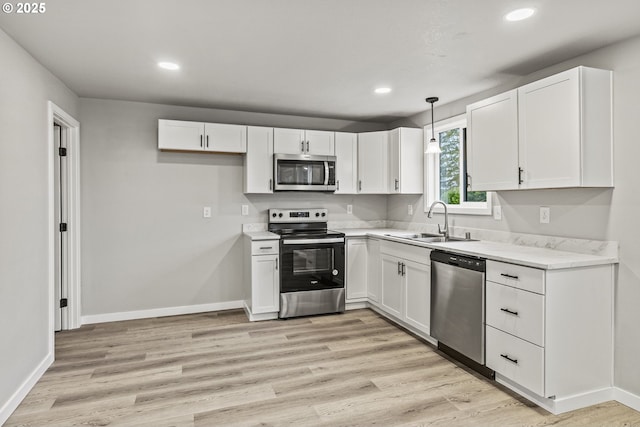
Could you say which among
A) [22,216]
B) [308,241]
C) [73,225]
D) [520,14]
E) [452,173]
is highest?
[520,14]

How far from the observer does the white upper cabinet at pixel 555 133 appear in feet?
7.89

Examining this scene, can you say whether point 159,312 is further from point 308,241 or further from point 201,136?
point 201,136

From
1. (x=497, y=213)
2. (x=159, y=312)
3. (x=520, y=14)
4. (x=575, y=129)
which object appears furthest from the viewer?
(x=159, y=312)

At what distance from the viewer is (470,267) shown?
2814 millimetres

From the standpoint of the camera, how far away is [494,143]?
3.02 metres

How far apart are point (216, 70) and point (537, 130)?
251cm

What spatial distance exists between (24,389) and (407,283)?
311 cm

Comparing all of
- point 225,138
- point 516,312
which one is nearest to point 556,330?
point 516,312

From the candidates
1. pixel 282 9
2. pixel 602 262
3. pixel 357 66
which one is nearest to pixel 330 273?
pixel 357 66

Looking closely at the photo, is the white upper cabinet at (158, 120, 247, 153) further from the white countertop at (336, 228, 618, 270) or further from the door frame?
the white countertop at (336, 228, 618, 270)

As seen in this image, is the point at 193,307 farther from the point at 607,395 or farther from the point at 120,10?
the point at 607,395

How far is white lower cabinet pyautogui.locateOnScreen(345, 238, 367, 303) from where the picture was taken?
4.39 meters

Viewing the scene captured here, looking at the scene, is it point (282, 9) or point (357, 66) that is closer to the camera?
point (282, 9)

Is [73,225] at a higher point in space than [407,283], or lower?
higher
